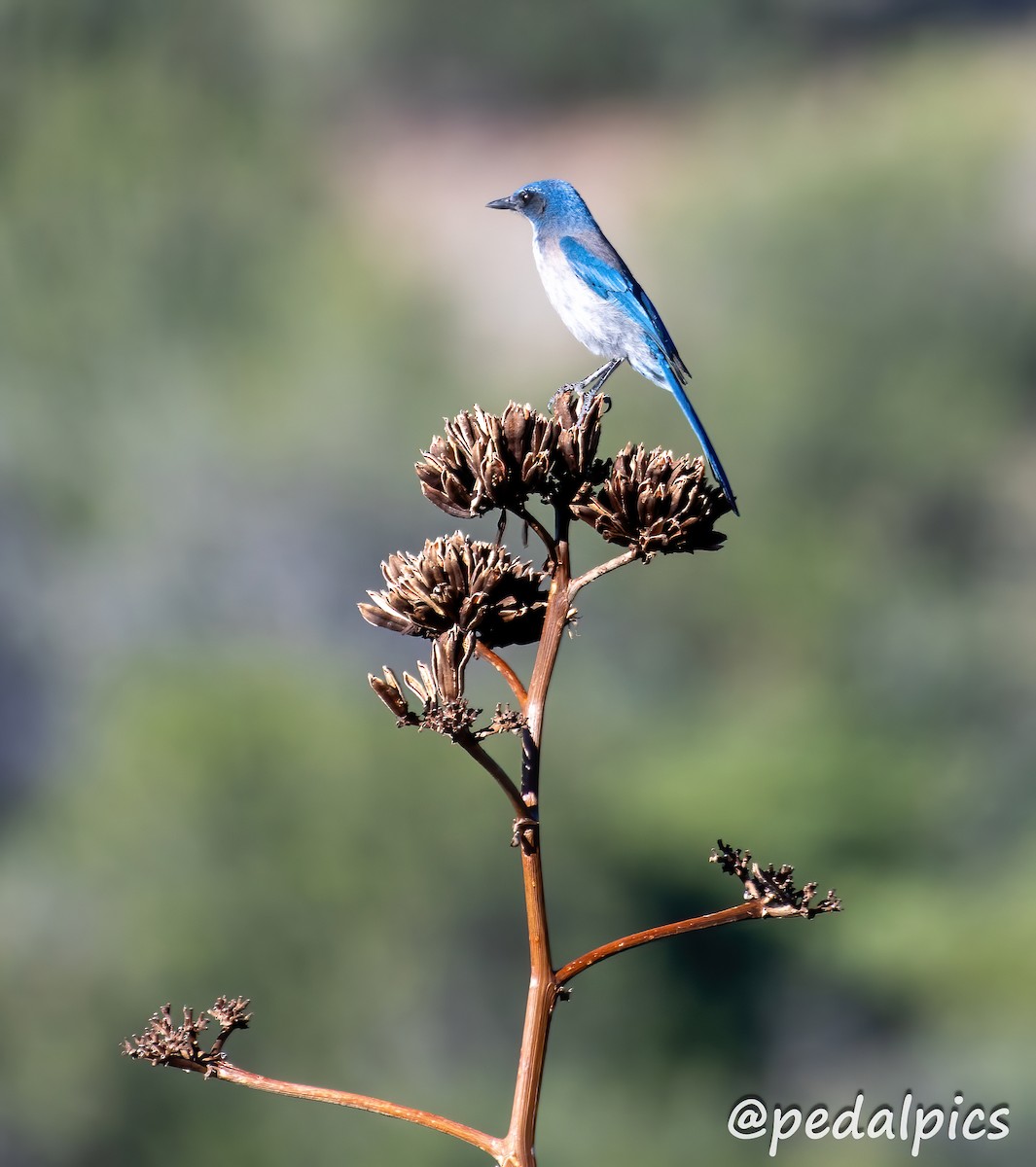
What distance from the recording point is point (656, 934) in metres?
0.87

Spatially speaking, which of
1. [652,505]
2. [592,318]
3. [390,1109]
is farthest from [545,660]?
[592,318]

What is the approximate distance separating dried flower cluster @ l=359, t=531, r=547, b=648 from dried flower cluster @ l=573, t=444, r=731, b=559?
75 millimetres

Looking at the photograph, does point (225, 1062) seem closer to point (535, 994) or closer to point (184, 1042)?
point (184, 1042)

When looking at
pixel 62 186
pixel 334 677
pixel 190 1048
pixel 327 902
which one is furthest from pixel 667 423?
pixel 190 1048

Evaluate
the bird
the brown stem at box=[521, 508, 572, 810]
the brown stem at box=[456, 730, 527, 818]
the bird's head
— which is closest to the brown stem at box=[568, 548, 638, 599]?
the brown stem at box=[521, 508, 572, 810]

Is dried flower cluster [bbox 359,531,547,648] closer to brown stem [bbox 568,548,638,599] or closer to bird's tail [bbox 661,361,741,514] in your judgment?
brown stem [bbox 568,548,638,599]

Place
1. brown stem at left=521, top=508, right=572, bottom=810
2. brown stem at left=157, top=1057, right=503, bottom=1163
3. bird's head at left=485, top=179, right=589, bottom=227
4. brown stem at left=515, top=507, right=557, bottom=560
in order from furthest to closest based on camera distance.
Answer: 1. bird's head at left=485, top=179, right=589, bottom=227
2. brown stem at left=515, top=507, right=557, bottom=560
3. brown stem at left=521, top=508, right=572, bottom=810
4. brown stem at left=157, top=1057, right=503, bottom=1163

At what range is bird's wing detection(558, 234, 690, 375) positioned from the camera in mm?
2217

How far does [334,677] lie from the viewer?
9.30 meters

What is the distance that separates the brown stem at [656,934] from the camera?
86 centimetres

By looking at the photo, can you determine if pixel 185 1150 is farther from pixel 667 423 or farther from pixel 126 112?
pixel 126 112

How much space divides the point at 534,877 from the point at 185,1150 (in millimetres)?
7427

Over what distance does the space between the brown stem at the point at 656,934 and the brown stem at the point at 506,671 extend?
6.6 inches

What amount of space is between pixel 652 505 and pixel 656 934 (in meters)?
0.36
